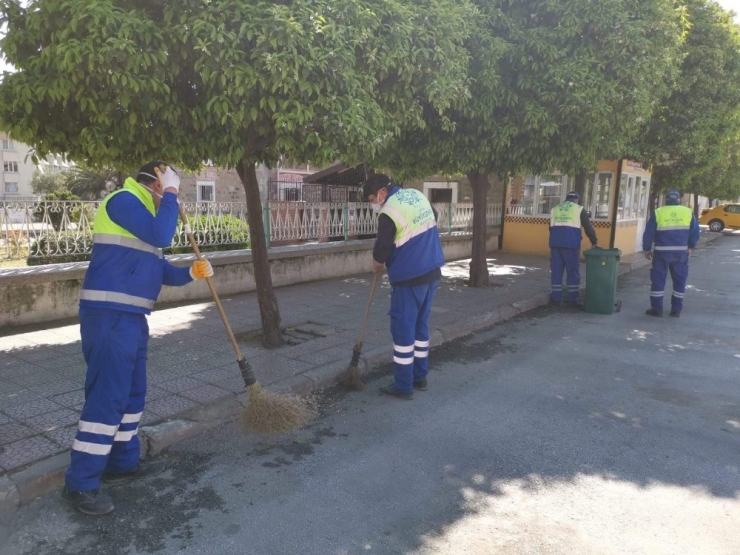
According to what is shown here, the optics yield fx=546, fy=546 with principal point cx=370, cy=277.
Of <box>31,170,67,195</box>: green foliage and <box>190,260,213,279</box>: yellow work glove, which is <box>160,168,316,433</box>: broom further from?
<box>31,170,67,195</box>: green foliage

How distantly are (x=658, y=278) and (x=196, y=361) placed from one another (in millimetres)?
6529

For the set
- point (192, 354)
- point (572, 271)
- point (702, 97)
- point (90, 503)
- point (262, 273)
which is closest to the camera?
point (90, 503)

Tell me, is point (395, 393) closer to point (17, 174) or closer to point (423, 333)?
point (423, 333)

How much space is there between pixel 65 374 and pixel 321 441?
251 cm

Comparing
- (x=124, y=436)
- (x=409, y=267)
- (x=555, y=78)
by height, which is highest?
(x=555, y=78)

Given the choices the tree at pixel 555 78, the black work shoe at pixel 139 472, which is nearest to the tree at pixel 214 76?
the tree at pixel 555 78

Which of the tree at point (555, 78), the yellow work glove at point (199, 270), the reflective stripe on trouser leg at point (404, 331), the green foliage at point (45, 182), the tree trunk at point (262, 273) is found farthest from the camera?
the green foliage at point (45, 182)

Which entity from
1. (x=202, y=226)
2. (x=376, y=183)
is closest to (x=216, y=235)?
(x=202, y=226)

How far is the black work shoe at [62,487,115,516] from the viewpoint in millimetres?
2900

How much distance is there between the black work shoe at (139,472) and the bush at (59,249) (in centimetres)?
436

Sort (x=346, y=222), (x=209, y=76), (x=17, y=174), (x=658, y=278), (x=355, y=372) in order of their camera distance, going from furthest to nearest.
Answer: (x=17, y=174), (x=346, y=222), (x=658, y=278), (x=355, y=372), (x=209, y=76)

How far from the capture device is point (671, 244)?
25.8 ft

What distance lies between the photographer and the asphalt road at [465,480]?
9.07 ft

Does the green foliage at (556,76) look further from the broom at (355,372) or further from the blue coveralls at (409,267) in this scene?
the broom at (355,372)
